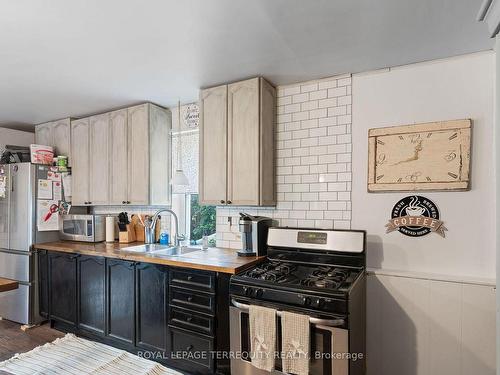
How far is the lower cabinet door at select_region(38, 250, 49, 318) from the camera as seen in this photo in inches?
126

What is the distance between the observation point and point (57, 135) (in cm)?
372

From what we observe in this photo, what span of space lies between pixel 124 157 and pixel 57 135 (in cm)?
121

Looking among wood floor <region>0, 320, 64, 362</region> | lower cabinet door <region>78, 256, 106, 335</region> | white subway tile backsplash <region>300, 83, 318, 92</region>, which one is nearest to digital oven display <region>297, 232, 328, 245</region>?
white subway tile backsplash <region>300, 83, 318, 92</region>

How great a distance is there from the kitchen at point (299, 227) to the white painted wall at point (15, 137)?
111 cm

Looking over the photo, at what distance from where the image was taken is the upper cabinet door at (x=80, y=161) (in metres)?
3.46

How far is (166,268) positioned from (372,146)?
73.8 inches

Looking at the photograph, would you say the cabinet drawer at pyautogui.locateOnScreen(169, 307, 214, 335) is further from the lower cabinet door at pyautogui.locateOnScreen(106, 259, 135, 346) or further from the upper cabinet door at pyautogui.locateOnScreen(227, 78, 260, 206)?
the upper cabinet door at pyautogui.locateOnScreen(227, 78, 260, 206)

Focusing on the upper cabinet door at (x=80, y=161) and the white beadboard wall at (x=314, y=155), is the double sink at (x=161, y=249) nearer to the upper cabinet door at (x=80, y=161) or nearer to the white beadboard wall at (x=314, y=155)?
the white beadboard wall at (x=314, y=155)

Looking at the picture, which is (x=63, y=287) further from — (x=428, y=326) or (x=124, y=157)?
(x=428, y=326)

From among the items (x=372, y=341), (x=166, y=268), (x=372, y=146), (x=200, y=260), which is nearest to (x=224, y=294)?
(x=200, y=260)

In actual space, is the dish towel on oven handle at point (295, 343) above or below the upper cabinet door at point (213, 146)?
below

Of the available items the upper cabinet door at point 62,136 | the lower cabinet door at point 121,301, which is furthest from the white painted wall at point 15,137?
the lower cabinet door at point 121,301

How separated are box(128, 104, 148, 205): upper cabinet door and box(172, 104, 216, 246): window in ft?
1.05

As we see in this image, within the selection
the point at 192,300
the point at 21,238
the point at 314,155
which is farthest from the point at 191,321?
the point at 21,238
